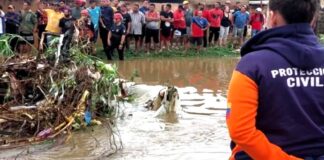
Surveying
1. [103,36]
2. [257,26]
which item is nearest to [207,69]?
[103,36]

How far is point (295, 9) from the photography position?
8.34 feet

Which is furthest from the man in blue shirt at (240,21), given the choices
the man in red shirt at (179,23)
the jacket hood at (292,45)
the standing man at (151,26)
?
the jacket hood at (292,45)

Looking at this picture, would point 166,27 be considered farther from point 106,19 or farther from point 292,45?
point 292,45

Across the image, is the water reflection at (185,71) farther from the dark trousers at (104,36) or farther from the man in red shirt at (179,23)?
the man in red shirt at (179,23)

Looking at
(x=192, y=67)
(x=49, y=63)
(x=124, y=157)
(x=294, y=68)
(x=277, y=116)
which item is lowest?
(x=192, y=67)

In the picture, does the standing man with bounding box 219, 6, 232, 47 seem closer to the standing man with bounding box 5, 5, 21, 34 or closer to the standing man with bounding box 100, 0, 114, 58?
the standing man with bounding box 100, 0, 114, 58

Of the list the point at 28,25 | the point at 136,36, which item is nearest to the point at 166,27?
the point at 136,36

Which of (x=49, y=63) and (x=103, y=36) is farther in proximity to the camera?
(x=103, y=36)

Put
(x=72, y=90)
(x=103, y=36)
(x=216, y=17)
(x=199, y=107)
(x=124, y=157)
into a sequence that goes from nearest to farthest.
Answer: (x=124, y=157), (x=72, y=90), (x=199, y=107), (x=103, y=36), (x=216, y=17)

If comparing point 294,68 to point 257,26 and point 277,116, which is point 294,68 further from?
point 257,26

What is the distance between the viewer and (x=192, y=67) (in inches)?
608

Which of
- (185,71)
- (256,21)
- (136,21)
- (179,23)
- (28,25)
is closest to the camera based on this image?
(185,71)

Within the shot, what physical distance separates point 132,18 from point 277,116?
14852 mm

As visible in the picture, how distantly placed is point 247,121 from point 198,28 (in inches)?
639
